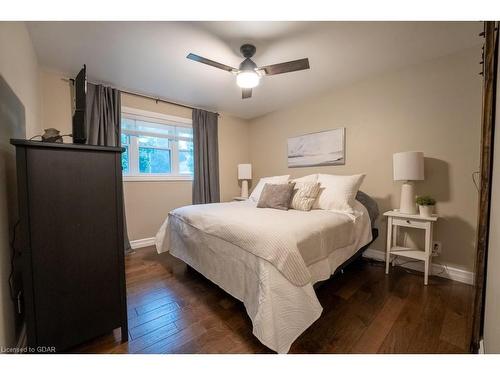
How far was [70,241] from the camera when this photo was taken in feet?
3.47

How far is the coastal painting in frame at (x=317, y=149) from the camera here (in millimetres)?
2797

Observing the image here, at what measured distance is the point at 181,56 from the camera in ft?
6.66

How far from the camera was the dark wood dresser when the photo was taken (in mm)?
960

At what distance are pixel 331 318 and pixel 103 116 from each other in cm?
330

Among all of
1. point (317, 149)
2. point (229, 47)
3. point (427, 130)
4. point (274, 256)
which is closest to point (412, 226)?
point (427, 130)

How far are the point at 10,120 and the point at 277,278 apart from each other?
1.79m

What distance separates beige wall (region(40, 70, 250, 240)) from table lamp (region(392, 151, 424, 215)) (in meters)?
2.72

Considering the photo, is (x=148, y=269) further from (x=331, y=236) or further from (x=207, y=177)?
(x=331, y=236)

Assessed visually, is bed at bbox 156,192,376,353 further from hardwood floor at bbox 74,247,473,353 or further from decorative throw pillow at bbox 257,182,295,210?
decorative throw pillow at bbox 257,182,295,210

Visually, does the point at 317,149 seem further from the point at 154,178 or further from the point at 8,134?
the point at 8,134

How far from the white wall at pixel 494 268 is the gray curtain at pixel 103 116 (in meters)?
3.08

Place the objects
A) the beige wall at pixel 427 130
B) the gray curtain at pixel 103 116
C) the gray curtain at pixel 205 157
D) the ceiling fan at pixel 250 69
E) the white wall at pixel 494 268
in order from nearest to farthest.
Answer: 1. the white wall at pixel 494 268
2. the ceiling fan at pixel 250 69
3. the beige wall at pixel 427 130
4. the gray curtain at pixel 103 116
5. the gray curtain at pixel 205 157

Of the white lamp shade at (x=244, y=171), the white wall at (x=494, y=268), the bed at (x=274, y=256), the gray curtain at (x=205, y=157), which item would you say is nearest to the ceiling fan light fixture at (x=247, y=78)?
the bed at (x=274, y=256)

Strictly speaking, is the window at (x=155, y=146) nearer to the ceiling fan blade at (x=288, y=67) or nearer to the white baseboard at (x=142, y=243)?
the white baseboard at (x=142, y=243)
